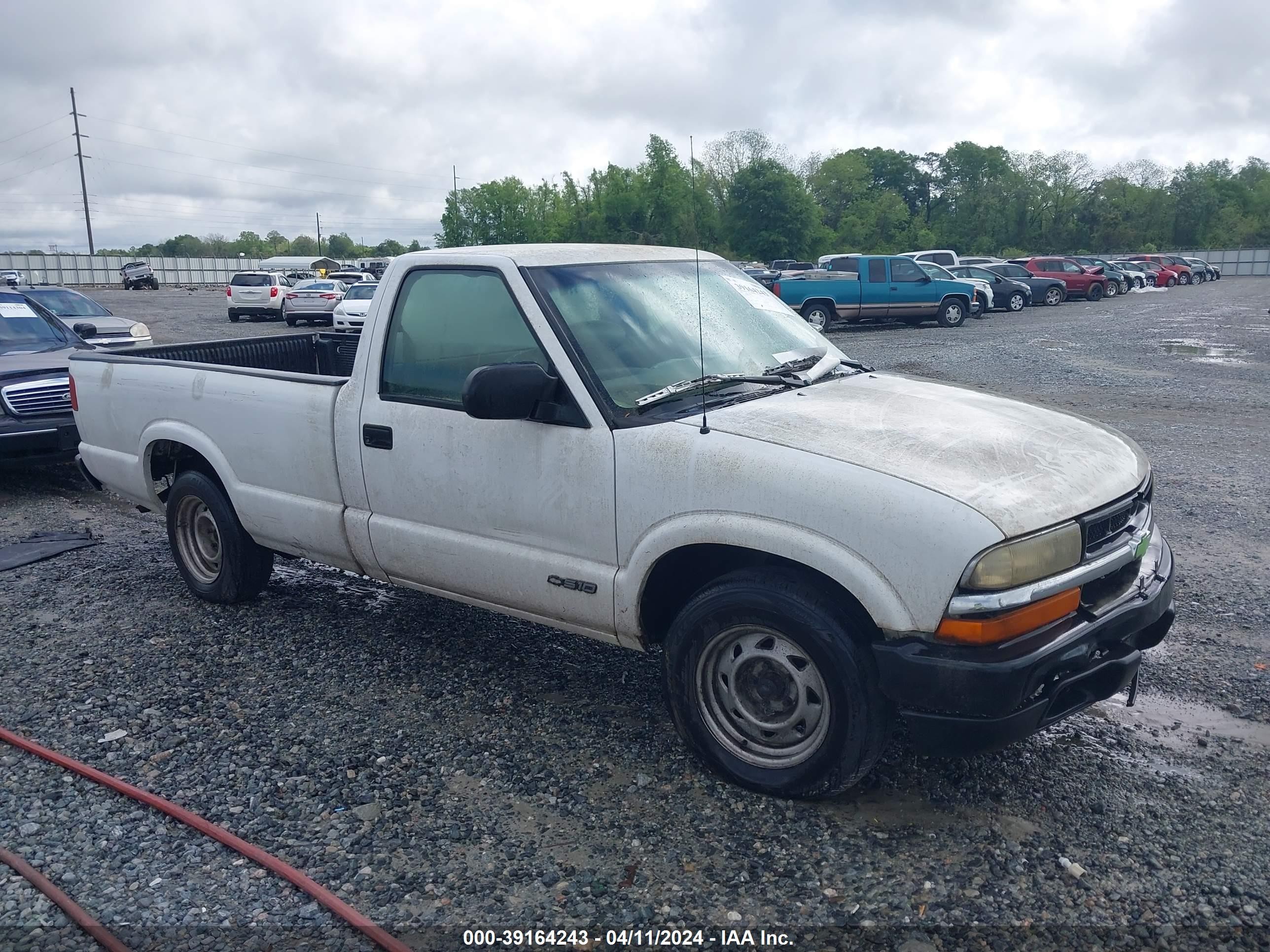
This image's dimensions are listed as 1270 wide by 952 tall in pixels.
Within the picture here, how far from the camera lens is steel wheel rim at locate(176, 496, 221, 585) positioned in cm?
552

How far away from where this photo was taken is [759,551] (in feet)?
10.9

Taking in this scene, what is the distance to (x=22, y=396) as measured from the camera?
327 inches

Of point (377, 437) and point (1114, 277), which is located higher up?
point (1114, 277)

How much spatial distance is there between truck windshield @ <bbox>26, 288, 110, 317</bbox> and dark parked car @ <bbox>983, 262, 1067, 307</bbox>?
1095 inches

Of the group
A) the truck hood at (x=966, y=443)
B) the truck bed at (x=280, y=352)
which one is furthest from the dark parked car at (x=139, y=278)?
the truck hood at (x=966, y=443)

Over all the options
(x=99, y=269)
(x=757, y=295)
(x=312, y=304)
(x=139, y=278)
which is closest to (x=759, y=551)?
(x=757, y=295)

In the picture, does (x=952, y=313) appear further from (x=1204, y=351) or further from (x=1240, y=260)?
(x=1240, y=260)

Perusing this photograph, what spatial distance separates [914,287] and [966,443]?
2317 centimetres

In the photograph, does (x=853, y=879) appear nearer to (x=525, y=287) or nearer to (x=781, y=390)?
(x=781, y=390)

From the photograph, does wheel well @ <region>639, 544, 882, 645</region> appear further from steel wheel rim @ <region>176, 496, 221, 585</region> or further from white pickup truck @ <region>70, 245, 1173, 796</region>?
steel wheel rim @ <region>176, 496, 221, 585</region>

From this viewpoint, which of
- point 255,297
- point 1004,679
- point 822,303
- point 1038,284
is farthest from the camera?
point 1038,284

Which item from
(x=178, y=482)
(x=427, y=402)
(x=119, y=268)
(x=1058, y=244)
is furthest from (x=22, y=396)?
(x=1058, y=244)

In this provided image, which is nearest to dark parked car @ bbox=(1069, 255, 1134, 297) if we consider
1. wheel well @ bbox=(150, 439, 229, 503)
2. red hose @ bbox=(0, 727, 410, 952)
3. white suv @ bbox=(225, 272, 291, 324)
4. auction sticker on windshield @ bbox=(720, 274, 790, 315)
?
white suv @ bbox=(225, 272, 291, 324)

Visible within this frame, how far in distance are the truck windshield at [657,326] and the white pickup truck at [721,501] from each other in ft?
0.05
